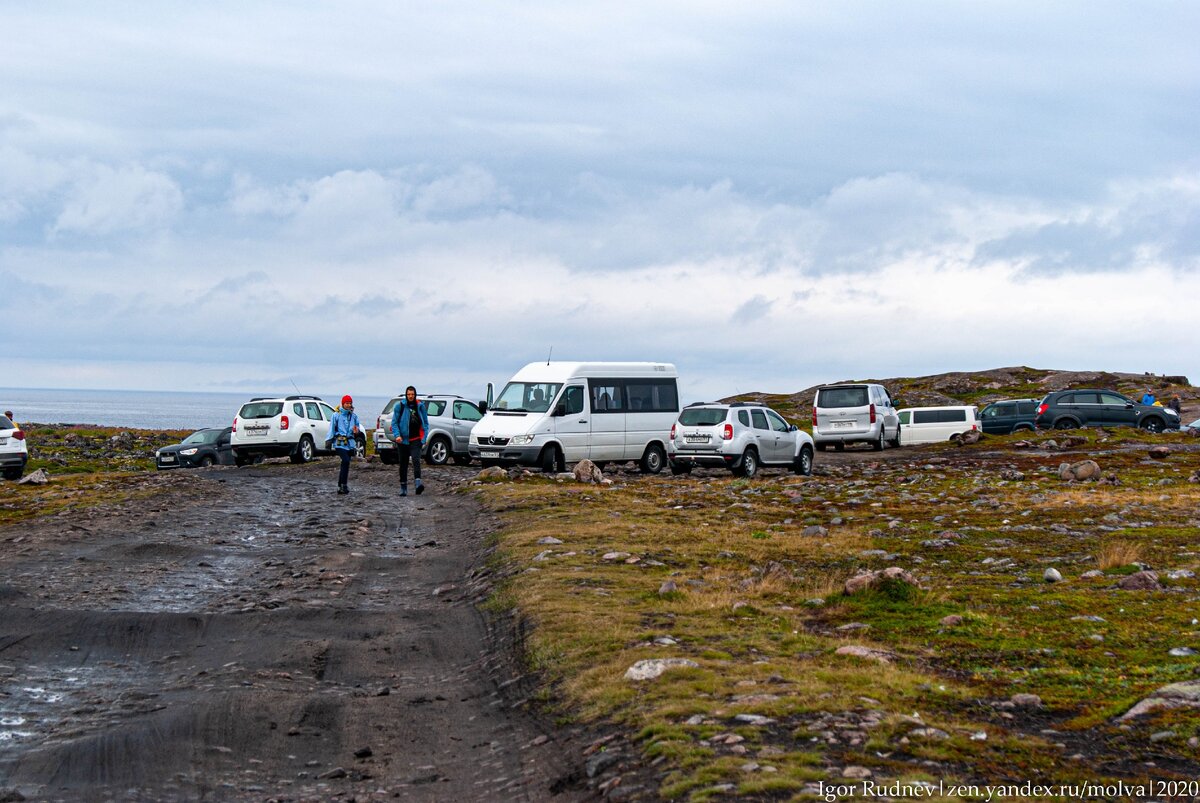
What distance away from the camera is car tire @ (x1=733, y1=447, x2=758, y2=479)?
30.2 metres

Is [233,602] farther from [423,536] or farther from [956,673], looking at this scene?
[956,673]

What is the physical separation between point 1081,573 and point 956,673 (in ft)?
17.1

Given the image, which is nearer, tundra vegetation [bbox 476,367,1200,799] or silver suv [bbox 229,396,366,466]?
tundra vegetation [bbox 476,367,1200,799]

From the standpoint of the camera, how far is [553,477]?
27750mm

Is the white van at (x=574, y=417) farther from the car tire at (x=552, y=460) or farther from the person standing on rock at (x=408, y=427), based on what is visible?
the person standing on rock at (x=408, y=427)

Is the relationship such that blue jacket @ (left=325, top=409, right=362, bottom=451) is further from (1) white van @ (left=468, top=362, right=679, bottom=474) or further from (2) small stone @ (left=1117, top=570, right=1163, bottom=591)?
(2) small stone @ (left=1117, top=570, right=1163, bottom=591)

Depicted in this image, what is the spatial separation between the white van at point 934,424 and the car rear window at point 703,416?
1824 centimetres

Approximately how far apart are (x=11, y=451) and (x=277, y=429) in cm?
780

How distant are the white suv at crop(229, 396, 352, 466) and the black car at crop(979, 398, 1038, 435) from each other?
2951cm

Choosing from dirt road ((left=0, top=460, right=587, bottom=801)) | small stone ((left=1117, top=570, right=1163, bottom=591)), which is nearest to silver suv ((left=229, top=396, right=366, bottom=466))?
dirt road ((left=0, top=460, right=587, bottom=801))

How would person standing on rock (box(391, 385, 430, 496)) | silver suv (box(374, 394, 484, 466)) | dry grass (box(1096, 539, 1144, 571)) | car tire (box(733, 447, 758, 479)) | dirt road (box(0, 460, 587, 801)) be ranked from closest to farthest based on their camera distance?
1. dirt road (box(0, 460, 587, 801))
2. dry grass (box(1096, 539, 1144, 571))
3. person standing on rock (box(391, 385, 430, 496))
4. car tire (box(733, 447, 758, 479))
5. silver suv (box(374, 394, 484, 466))

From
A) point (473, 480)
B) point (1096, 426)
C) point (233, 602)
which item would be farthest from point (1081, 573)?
point (1096, 426)

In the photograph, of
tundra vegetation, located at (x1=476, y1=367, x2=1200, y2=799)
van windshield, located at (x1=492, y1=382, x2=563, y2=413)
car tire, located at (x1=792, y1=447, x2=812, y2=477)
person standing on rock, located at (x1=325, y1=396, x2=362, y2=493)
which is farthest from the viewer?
car tire, located at (x1=792, y1=447, x2=812, y2=477)

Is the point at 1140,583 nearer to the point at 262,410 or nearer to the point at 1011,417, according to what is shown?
the point at 262,410
